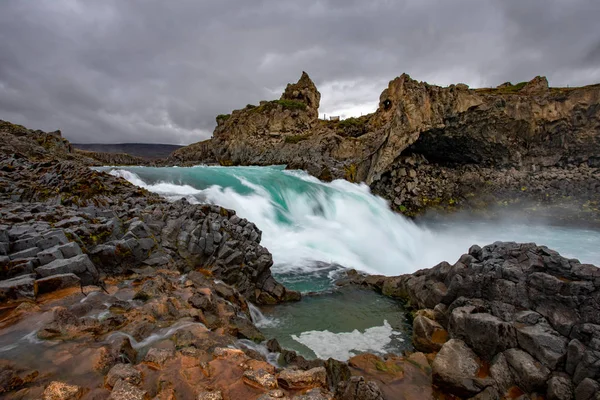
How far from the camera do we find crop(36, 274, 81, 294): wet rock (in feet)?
19.2

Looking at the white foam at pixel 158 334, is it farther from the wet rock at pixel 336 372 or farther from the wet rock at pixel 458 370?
the wet rock at pixel 458 370

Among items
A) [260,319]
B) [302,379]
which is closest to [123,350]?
[302,379]

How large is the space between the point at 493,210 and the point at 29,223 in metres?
34.0

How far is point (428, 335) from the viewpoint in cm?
805

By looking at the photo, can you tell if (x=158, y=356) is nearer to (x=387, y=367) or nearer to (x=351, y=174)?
(x=387, y=367)

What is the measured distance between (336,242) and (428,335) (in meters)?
10.1

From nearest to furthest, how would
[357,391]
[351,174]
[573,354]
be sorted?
[357,391]
[573,354]
[351,174]

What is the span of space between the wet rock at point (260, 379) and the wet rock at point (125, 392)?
4.62 ft

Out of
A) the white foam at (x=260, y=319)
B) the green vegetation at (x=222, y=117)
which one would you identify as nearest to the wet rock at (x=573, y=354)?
the white foam at (x=260, y=319)

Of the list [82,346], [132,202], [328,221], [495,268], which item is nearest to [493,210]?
[328,221]

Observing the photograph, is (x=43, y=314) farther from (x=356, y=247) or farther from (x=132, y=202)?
(x=356, y=247)

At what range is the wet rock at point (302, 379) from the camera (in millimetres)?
4430

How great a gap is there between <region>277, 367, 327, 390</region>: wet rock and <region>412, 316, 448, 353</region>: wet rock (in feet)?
15.2

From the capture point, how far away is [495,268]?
318 inches
